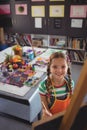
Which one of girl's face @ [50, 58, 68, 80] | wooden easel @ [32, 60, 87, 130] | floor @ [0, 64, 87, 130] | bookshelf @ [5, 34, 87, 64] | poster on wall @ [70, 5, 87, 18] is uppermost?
poster on wall @ [70, 5, 87, 18]

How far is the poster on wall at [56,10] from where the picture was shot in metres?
3.86

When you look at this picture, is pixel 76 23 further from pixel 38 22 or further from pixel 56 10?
pixel 38 22

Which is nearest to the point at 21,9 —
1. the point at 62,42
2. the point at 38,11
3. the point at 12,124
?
the point at 38,11

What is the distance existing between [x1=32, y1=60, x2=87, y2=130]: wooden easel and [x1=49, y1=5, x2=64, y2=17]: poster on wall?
12.3ft

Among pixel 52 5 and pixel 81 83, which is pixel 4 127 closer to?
pixel 81 83

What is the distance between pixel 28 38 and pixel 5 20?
0.74m

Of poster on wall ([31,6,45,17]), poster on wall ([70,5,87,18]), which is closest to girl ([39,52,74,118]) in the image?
poster on wall ([70,5,87,18])

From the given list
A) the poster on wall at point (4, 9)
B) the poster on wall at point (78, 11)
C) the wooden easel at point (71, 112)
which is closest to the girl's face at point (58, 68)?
the wooden easel at point (71, 112)

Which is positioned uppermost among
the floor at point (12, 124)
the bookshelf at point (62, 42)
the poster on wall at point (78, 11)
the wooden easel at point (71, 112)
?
the poster on wall at point (78, 11)

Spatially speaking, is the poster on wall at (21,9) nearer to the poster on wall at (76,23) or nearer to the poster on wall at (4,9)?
the poster on wall at (4,9)

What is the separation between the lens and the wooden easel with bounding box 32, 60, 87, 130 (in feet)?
1.01

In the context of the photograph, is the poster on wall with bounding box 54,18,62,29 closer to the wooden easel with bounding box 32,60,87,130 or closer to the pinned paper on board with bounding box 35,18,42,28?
the pinned paper on board with bounding box 35,18,42,28

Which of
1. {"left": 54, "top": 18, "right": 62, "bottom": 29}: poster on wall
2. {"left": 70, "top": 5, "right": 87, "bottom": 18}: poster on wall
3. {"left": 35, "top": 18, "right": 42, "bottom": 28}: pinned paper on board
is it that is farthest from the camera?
{"left": 35, "top": 18, "right": 42, "bottom": 28}: pinned paper on board

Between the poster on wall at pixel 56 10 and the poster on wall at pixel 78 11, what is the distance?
0.72 ft
